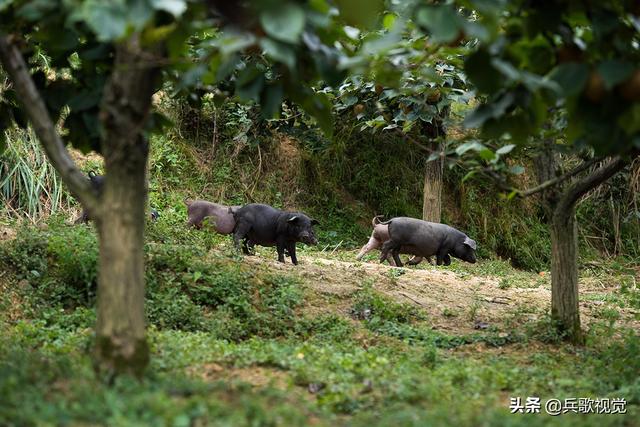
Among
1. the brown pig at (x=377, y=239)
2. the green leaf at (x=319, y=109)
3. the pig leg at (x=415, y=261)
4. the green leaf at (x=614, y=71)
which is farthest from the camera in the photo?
the pig leg at (x=415, y=261)

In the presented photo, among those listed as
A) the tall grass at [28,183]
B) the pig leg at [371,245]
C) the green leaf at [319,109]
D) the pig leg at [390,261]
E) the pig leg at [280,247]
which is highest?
the tall grass at [28,183]

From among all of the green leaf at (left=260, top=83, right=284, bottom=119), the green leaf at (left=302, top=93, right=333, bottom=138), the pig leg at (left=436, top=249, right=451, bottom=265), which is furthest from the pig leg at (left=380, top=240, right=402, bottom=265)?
the green leaf at (left=260, top=83, right=284, bottom=119)

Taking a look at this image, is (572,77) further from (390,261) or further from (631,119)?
(390,261)

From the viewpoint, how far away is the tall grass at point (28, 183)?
37.7 feet

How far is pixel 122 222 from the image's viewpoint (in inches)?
152

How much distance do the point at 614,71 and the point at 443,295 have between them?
18.5ft

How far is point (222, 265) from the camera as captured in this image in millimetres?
7891

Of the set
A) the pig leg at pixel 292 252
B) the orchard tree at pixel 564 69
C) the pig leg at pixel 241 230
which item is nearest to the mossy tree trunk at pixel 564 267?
the orchard tree at pixel 564 69

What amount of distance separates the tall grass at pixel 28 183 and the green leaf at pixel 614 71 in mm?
9375

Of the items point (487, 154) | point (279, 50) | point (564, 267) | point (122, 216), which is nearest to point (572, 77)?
point (279, 50)

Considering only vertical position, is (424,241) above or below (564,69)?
above

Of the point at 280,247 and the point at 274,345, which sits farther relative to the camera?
the point at 280,247

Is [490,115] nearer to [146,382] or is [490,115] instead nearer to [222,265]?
[146,382]

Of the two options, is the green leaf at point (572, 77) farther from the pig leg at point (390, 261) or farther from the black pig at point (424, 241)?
the pig leg at point (390, 261)
